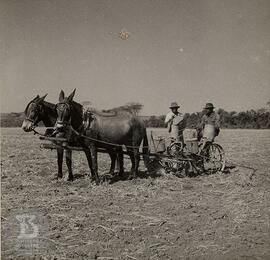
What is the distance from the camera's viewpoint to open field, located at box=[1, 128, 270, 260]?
16.3 feet

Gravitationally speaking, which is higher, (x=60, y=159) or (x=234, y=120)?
(x=234, y=120)

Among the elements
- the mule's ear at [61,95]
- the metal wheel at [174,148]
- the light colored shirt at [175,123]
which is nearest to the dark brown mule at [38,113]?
the mule's ear at [61,95]

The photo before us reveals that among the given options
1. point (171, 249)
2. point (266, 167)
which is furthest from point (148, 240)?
point (266, 167)

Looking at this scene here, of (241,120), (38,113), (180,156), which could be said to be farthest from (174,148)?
(241,120)

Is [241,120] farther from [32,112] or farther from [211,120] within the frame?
[32,112]

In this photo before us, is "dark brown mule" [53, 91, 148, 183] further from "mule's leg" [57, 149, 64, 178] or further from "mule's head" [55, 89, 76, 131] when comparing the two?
"mule's leg" [57, 149, 64, 178]

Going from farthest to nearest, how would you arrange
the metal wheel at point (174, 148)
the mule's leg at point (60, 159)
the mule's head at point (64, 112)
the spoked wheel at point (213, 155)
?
the spoked wheel at point (213, 155) < the metal wheel at point (174, 148) < the mule's leg at point (60, 159) < the mule's head at point (64, 112)

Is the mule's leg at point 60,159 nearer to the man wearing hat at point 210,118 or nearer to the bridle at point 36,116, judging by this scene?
the bridle at point 36,116

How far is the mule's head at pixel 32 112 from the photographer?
7754 mm

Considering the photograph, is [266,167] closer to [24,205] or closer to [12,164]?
[24,205]

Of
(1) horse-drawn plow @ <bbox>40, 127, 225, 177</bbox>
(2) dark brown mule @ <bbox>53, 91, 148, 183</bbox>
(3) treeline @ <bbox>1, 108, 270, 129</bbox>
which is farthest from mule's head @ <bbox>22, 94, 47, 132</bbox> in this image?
(3) treeline @ <bbox>1, 108, 270, 129</bbox>

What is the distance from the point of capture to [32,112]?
7824 millimetres

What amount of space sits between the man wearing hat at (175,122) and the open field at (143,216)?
3.61 feet

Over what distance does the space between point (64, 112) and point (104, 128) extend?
1.12 meters
